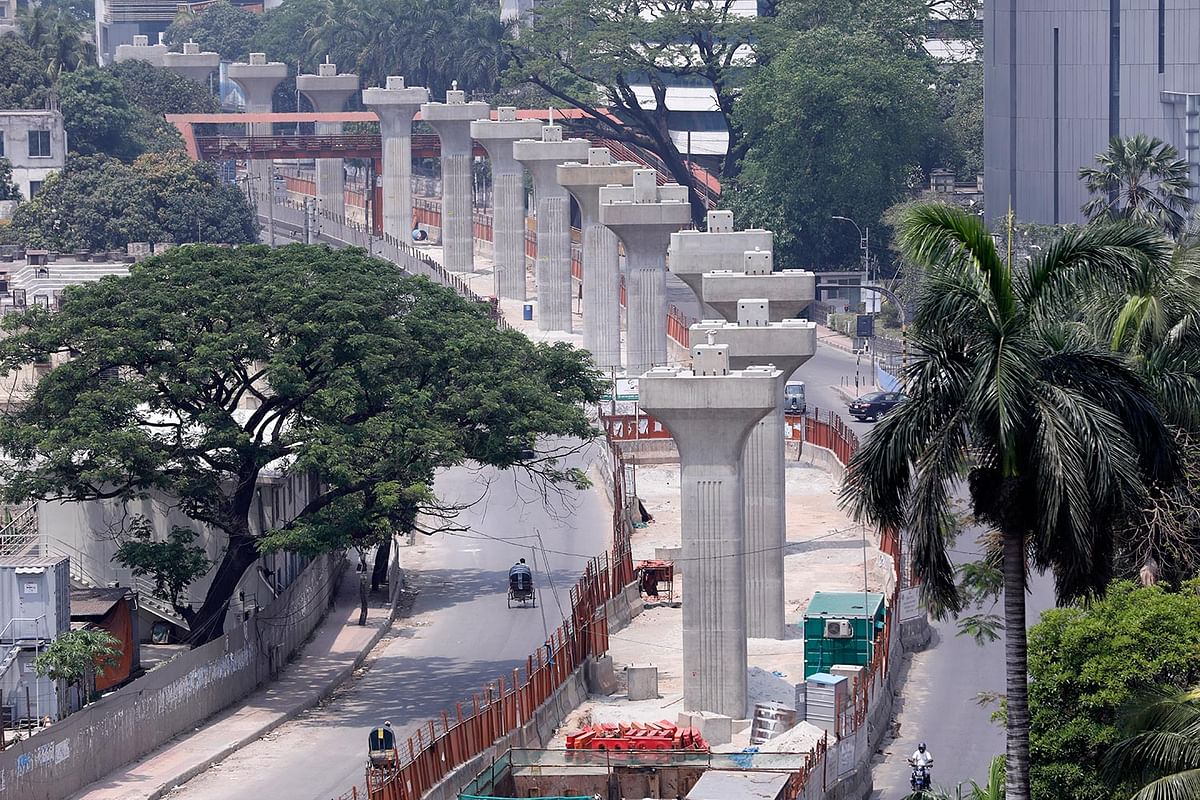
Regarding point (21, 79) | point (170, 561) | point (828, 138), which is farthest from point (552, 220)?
point (170, 561)

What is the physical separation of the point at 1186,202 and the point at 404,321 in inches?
1683

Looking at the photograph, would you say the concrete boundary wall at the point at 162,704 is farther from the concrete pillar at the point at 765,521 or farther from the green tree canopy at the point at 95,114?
the green tree canopy at the point at 95,114

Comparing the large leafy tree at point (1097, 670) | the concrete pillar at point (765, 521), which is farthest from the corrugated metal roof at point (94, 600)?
the large leafy tree at point (1097, 670)

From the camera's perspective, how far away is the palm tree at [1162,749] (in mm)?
32812

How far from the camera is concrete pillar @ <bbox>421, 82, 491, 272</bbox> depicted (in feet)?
481

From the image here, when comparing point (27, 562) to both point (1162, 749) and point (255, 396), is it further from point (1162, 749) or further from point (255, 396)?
point (1162, 749)

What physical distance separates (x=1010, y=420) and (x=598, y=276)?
268 ft

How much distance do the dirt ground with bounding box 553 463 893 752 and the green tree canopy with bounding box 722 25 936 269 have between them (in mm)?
43742

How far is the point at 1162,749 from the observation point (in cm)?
3475

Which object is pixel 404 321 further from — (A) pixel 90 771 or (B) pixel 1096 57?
(B) pixel 1096 57

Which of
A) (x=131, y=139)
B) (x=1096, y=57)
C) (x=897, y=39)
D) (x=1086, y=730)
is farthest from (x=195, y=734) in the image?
(x=131, y=139)

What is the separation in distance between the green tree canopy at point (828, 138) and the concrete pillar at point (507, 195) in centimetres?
1324

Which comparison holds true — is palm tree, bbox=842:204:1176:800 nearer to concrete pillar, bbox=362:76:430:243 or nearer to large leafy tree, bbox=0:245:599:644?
large leafy tree, bbox=0:245:599:644

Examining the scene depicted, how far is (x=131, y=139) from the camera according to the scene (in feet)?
551
